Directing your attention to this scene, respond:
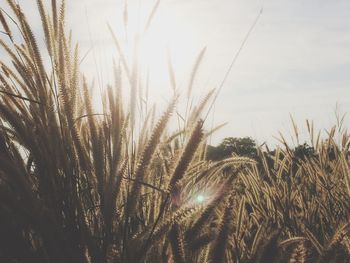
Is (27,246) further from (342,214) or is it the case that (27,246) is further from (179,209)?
(342,214)

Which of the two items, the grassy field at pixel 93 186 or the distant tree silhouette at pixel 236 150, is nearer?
the grassy field at pixel 93 186

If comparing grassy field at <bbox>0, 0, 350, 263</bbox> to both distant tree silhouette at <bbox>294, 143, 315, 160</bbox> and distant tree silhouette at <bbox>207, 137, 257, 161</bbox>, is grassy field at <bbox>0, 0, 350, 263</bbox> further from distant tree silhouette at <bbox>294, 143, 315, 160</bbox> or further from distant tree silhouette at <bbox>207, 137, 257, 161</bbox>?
distant tree silhouette at <bbox>294, 143, 315, 160</bbox>

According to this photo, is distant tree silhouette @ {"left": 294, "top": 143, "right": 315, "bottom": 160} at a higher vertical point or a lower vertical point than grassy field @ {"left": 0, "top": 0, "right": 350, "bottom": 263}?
higher

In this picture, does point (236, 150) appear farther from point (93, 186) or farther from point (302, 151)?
point (93, 186)

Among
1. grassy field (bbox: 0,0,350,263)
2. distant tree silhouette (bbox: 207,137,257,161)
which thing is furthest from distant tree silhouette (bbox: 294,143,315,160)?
grassy field (bbox: 0,0,350,263)

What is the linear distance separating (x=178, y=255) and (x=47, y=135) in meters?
0.48

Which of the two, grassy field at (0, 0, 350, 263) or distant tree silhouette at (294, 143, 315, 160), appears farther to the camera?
distant tree silhouette at (294, 143, 315, 160)

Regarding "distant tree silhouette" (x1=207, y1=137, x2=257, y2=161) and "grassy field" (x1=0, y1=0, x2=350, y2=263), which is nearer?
"grassy field" (x1=0, y1=0, x2=350, y2=263)

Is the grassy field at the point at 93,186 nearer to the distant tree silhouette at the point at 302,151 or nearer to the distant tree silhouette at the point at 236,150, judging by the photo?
the distant tree silhouette at the point at 236,150

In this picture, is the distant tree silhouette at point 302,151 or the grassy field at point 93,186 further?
the distant tree silhouette at point 302,151

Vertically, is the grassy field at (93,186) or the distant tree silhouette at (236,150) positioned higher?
the distant tree silhouette at (236,150)

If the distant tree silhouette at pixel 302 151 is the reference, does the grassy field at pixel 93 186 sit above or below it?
below

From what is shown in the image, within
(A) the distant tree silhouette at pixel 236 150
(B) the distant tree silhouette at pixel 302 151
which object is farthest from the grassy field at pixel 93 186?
(B) the distant tree silhouette at pixel 302 151

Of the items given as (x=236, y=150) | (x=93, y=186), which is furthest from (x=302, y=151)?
(x=93, y=186)
